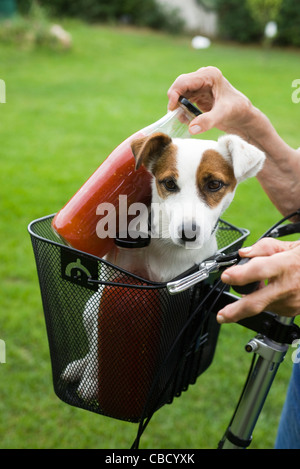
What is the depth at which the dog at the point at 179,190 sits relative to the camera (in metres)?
1.16

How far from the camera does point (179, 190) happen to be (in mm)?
1212

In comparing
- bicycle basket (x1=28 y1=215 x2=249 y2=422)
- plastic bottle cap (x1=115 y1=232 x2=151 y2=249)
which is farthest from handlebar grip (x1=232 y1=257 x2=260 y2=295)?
plastic bottle cap (x1=115 y1=232 x2=151 y2=249)

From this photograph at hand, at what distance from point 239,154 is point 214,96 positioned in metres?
0.19

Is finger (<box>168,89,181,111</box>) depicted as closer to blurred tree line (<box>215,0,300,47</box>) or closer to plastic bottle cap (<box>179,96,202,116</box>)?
plastic bottle cap (<box>179,96,202,116</box>)

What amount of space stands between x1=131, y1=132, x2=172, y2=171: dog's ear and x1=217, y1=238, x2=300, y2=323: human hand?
0.35m

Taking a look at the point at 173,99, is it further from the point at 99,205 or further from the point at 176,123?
the point at 99,205

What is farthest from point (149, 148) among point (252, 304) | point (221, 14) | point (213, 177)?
point (221, 14)

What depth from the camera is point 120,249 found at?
118 centimetres

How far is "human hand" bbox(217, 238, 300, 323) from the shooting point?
2.95ft

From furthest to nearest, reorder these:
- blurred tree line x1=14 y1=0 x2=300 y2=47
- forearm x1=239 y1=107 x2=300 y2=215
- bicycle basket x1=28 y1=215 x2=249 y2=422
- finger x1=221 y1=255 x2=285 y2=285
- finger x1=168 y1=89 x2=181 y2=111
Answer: blurred tree line x1=14 y1=0 x2=300 y2=47 < forearm x1=239 y1=107 x2=300 y2=215 < finger x1=168 y1=89 x2=181 y2=111 < bicycle basket x1=28 y1=215 x2=249 y2=422 < finger x1=221 y1=255 x2=285 y2=285

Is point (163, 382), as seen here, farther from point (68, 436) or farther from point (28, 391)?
point (28, 391)

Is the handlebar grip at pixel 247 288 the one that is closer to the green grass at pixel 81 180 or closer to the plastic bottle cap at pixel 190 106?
the plastic bottle cap at pixel 190 106

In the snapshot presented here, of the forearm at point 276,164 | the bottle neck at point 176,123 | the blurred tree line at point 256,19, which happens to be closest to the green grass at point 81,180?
the forearm at point 276,164
